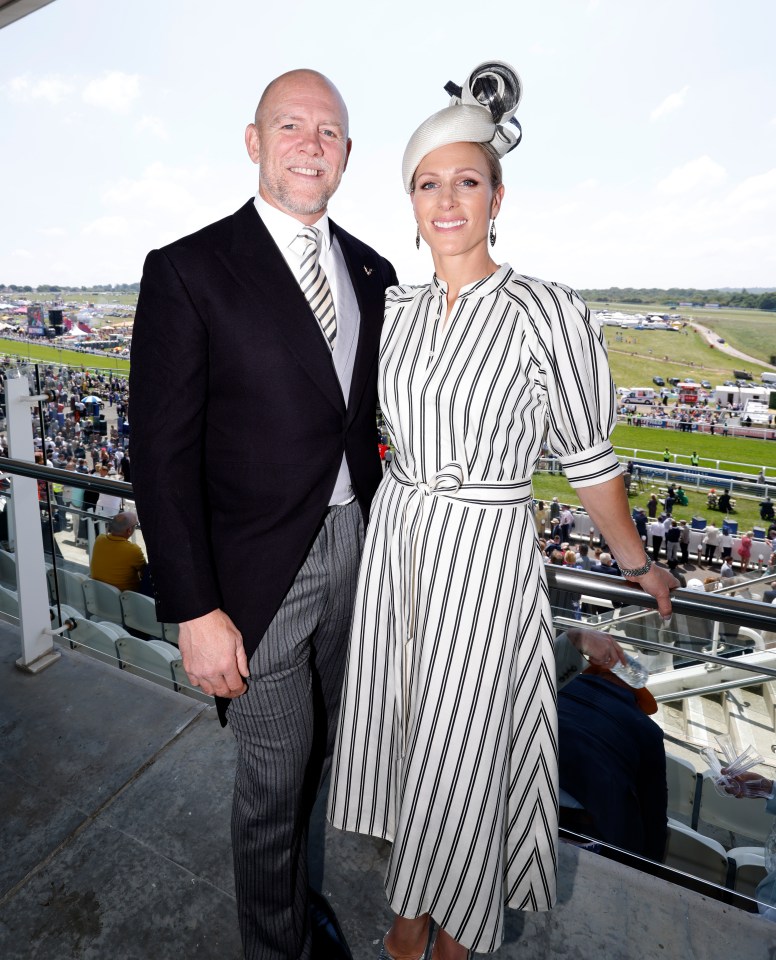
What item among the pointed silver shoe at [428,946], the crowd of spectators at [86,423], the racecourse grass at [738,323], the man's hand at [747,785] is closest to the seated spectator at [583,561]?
the crowd of spectators at [86,423]

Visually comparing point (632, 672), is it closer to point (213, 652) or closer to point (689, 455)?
point (213, 652)

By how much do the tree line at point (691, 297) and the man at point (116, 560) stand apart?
76.8 m

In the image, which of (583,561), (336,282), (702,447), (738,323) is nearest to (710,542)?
(583,561)

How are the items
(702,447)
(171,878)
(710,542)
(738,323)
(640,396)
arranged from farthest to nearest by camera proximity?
(738,323), (640,396), (702,447), (710,542), (171,878)

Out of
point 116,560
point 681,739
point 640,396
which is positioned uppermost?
point 116,560

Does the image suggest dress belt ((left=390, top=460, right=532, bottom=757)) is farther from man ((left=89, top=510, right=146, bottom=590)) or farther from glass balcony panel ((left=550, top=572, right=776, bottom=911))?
man ((left=89, top=510, right=146, bottom=590))

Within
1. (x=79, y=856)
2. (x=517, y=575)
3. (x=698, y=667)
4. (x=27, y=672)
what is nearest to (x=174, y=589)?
(x=517, y=575)

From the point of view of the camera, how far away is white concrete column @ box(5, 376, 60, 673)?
6.07 feet

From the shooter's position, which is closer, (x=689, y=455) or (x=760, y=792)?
(x=760, y=792)

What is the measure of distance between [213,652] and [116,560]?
1604 millimetres

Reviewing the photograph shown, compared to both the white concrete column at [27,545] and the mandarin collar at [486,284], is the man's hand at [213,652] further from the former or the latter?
the white concrete column at [27,545]

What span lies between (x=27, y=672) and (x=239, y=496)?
4.37 feet

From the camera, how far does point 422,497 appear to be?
3.37ft

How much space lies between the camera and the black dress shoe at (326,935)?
1.10 metres
